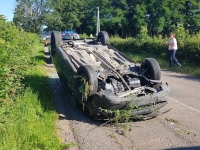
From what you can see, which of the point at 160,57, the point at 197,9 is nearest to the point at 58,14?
the point at 197,9

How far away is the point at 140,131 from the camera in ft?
16.9

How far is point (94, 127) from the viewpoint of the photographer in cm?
547

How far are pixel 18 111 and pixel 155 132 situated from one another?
266 cm


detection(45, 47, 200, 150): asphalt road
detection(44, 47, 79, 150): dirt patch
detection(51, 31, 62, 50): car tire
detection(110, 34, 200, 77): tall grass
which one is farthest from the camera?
detection(110, 34, 200, 77): tall grass

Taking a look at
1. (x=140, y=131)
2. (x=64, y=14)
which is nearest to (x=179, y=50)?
(x=140, y=131)

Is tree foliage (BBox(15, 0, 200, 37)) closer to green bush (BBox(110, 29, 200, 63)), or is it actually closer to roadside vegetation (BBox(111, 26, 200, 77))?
green bush (BBox(110, 29, 200, 63))

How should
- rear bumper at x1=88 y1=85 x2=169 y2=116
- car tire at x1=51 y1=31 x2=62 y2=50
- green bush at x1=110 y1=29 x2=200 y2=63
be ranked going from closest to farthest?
rear bumper at x1=88 y1=85 x2=169 y2=116, car tire at x1=51 y1=31 x2=62 y2=50, green bush at x1=110 y1=29 x2=200 y2=63

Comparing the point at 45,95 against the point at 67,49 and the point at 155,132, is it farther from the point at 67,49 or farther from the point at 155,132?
the point at 155,132

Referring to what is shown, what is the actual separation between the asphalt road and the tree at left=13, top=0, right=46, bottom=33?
45046 millimetres

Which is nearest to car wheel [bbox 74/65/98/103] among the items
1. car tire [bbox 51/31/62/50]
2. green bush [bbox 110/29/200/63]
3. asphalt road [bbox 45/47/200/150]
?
asphalt road [bbox 45/47/200/150]

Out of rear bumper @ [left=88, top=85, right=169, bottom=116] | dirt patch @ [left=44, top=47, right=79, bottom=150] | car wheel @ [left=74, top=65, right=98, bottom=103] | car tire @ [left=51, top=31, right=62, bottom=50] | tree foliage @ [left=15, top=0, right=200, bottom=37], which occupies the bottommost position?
dirt patch @ [left=44, top=47, right=79, bottom=150]

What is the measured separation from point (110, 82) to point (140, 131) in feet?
4.77

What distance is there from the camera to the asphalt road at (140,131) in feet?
15.1

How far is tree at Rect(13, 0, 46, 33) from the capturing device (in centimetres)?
4941
